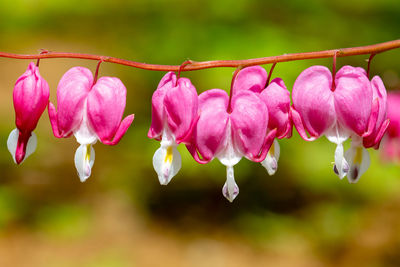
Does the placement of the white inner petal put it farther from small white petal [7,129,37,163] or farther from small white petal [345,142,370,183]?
small white petal [345,142,370,183]

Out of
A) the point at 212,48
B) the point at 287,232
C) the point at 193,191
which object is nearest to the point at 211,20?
the point at 212,48

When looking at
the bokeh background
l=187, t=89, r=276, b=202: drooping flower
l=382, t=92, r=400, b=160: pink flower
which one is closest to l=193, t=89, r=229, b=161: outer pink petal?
l=187, t=89, r=276, b=202: drooping flower

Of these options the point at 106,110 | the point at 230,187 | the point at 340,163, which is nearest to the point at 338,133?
the point at 340,163

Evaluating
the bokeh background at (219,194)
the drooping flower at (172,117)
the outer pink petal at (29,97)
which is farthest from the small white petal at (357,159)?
the bokeh background at (219,194)

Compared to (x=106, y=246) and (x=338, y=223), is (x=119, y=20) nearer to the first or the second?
(x=106, y=246)

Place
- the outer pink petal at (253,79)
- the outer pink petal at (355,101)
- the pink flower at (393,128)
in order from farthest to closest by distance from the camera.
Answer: the pink flower at (393,128)
the outer pink petal at (253,79)
the outer pink petal at (355,101)

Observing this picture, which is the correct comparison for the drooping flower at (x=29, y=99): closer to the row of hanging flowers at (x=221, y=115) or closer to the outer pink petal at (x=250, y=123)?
the row of hanging flowers at (x=221, y=115)
